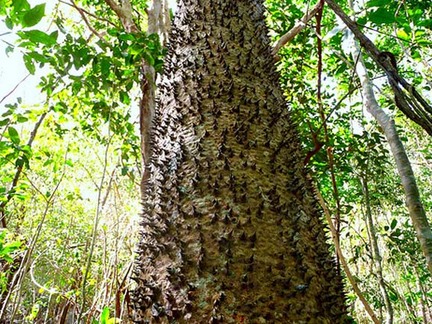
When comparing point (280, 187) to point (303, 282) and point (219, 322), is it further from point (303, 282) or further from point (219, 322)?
point (219, 322)

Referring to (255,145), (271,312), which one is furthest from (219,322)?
(255,145)

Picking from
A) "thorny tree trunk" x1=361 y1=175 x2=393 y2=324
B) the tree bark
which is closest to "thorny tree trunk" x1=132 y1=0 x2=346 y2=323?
the tree bark

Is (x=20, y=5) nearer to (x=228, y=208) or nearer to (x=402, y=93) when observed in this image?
(x=228, y=208)

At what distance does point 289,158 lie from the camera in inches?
52.8

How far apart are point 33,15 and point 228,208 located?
848 millimetres

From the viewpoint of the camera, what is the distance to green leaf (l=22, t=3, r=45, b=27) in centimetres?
121

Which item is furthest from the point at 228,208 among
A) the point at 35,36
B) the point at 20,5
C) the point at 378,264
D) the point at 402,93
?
the point at 378,264

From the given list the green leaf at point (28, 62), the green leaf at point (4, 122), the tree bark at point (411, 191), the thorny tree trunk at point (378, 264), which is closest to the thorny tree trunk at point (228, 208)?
the tree bark at point (411, 191)

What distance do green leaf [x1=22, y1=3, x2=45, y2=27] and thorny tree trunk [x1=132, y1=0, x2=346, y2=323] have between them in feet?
1.76

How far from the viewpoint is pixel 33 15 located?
3.98ft

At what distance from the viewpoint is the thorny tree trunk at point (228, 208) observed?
94 cm

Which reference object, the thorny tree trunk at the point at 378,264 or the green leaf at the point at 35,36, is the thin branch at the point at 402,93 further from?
the thorny tree trunk at the point at 378,264

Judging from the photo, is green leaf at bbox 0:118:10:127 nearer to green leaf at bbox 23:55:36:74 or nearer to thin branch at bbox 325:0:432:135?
green leaf at bbox 23:55:36:74

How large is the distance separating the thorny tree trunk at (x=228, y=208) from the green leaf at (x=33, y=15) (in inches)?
21.1
